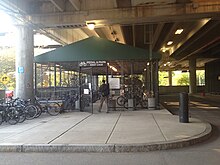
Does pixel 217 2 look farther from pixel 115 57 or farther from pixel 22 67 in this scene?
pixel 22 67

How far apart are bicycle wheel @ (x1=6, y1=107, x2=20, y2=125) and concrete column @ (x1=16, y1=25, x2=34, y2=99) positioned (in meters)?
4.27

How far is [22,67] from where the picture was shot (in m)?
18.0

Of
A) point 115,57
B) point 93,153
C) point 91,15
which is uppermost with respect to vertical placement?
point 91,15

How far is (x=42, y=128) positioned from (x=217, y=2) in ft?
36.4

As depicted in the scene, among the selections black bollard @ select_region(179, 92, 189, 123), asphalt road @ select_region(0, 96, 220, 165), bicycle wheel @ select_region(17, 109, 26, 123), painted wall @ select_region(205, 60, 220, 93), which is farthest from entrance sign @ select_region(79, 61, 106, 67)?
painted wall @ select_region(205, 60, 220, 93)

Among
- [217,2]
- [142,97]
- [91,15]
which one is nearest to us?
[217,2]

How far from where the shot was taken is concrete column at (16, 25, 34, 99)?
17.9 metres

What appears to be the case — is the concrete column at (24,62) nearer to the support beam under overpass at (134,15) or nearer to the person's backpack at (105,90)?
the support beam under overpass at (134,15)

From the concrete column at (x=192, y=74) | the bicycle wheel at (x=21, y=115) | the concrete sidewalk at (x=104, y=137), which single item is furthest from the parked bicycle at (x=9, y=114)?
the concrete column at (x=192, y=74)

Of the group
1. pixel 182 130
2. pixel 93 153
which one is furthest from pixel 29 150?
pixel 182 130

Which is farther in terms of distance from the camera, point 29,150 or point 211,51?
point 211,51

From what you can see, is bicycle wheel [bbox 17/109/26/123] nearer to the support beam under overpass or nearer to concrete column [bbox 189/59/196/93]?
the support beam under overpass

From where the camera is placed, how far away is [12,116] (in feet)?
44.3

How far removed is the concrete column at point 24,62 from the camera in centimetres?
1789
